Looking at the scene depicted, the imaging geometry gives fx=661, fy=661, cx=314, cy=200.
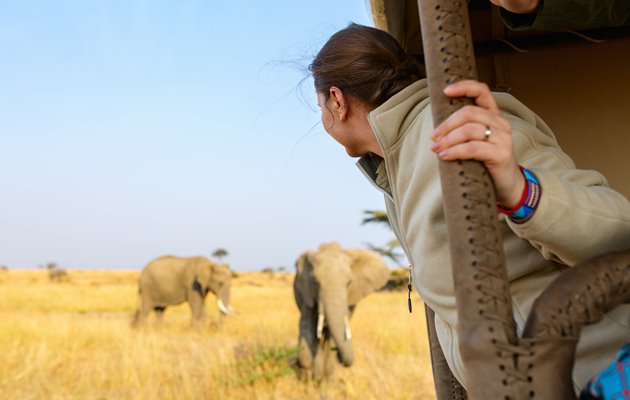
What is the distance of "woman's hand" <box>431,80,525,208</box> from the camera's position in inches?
32.3

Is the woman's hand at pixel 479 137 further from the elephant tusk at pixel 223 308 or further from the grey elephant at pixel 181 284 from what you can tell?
the grey elephant at pixel 181 284

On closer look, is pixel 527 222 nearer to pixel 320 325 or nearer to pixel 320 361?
pixel 320 325

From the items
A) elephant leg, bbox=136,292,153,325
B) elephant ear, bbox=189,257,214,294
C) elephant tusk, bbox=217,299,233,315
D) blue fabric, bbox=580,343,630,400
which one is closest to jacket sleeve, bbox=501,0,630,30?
blue fabric, bbox=580,343,630,400

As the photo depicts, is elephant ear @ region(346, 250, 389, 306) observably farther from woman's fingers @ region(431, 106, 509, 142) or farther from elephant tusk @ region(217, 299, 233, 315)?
woman's fingers @ region(431, 106, 509, 142)

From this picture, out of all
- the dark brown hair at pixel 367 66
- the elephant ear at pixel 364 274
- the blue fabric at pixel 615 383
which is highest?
the dark brown hair at pixel 367 66

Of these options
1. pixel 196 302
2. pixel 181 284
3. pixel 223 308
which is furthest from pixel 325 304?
pixel 181 284

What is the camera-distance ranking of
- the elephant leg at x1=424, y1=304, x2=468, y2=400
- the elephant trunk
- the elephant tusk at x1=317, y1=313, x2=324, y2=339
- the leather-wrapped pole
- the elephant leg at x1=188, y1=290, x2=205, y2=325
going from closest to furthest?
1. the leather-wrapped pole
2. the elephant leg at x1=424, y1=304, x2=468, y2=400
3. the elephant trunk
4. the elephant tusk at x1=317, y1=313, x2=324, y2=339
5. the elephant leg at x1=188, y1=290, x2=205, y2=325

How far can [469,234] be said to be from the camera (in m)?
0.79

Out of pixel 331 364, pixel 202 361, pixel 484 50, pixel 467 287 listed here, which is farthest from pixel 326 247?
pixel 467 287

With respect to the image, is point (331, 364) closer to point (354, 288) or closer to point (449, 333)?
point (354, 288)

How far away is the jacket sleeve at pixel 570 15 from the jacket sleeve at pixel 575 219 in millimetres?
333

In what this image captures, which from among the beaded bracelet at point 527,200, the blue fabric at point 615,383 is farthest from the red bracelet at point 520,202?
the blue fabric at point 615,383

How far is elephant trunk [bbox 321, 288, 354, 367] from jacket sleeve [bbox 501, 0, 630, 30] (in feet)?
21.4

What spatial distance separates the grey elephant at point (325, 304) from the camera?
26.3 feet
